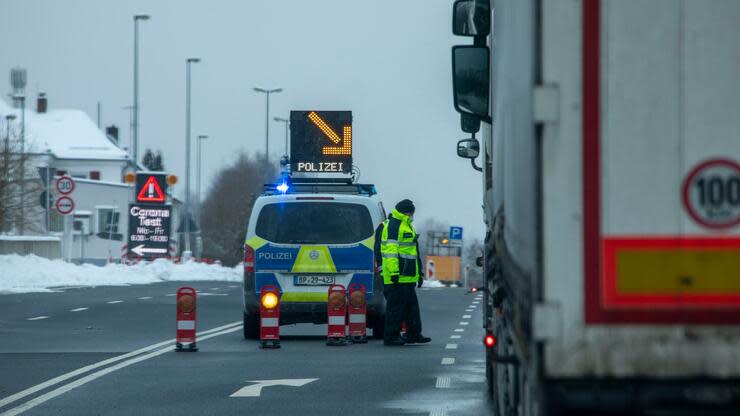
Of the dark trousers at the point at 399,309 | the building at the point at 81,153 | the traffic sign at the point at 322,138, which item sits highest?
the building at the point at 81,153

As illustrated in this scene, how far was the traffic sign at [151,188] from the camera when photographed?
2287 inches

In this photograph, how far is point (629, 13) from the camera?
5.78m

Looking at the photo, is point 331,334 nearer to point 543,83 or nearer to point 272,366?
point 272,366

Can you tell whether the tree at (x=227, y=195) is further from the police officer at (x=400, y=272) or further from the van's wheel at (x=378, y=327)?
the police officer at (x=400, y=272)

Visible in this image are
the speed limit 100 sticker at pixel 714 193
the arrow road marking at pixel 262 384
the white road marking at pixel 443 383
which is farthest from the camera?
the white road marking at pixel 443 383

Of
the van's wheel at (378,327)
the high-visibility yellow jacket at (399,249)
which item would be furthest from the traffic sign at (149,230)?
the high-visibility yellow jacket at (399,249)

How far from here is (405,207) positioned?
2031 cm

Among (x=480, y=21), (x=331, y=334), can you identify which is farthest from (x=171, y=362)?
(x=480, y=21)

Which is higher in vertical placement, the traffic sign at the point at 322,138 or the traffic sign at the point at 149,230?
the traffic sign at the point at 322,138

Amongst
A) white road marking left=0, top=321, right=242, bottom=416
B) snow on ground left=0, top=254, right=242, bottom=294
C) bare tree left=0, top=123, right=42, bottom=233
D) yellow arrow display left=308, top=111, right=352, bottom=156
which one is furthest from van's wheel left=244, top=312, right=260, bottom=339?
bare tree left=0, top=123, right=42, bottom=233

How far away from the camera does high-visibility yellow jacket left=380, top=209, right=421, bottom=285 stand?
2041 cm

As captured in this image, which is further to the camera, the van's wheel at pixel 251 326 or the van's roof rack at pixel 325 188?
the van's roof rack at pixel 325 188

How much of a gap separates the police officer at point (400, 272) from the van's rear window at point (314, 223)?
1.02 metres

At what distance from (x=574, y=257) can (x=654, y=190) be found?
1.17ft
